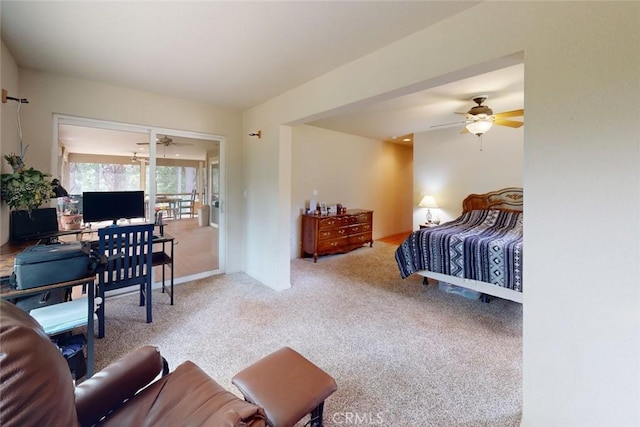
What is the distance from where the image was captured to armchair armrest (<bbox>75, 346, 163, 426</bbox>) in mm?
→ 1075

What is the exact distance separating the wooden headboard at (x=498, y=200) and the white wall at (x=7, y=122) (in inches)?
238

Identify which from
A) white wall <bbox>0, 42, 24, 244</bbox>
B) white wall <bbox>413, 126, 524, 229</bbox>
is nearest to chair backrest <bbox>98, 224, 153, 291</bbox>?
white wall <bbox>0, 42, 24, 244</bbox>

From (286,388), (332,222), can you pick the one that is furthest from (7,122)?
(332,222)

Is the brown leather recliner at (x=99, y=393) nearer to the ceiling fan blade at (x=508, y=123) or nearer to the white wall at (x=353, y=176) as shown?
the white wall at (x=353, y=176)

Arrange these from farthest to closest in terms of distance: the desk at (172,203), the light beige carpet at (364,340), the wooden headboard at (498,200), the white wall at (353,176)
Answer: the white wall at (353,176)
the wooden headboard at (498,200)
the desk at (172,203)
the light beige carpet at (364,340)

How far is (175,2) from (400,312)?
10.7ft

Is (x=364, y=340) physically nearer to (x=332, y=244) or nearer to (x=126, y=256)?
(x=126, y=256)

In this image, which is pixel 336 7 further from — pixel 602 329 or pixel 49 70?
pixel 49 70

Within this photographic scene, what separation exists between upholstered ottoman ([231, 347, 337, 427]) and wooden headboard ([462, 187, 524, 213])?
458cm

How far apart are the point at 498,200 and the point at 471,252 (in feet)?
7.60

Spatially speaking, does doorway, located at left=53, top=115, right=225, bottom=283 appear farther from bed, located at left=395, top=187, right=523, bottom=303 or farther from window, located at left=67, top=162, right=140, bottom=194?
bed, located at left=395, top=187, right=523, bottom=303

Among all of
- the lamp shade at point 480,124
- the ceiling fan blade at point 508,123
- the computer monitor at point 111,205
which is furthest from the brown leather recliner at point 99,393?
the ceiling fan blade at point 508,123

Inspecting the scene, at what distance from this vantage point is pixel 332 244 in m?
5.33

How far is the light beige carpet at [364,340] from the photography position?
1.77m
